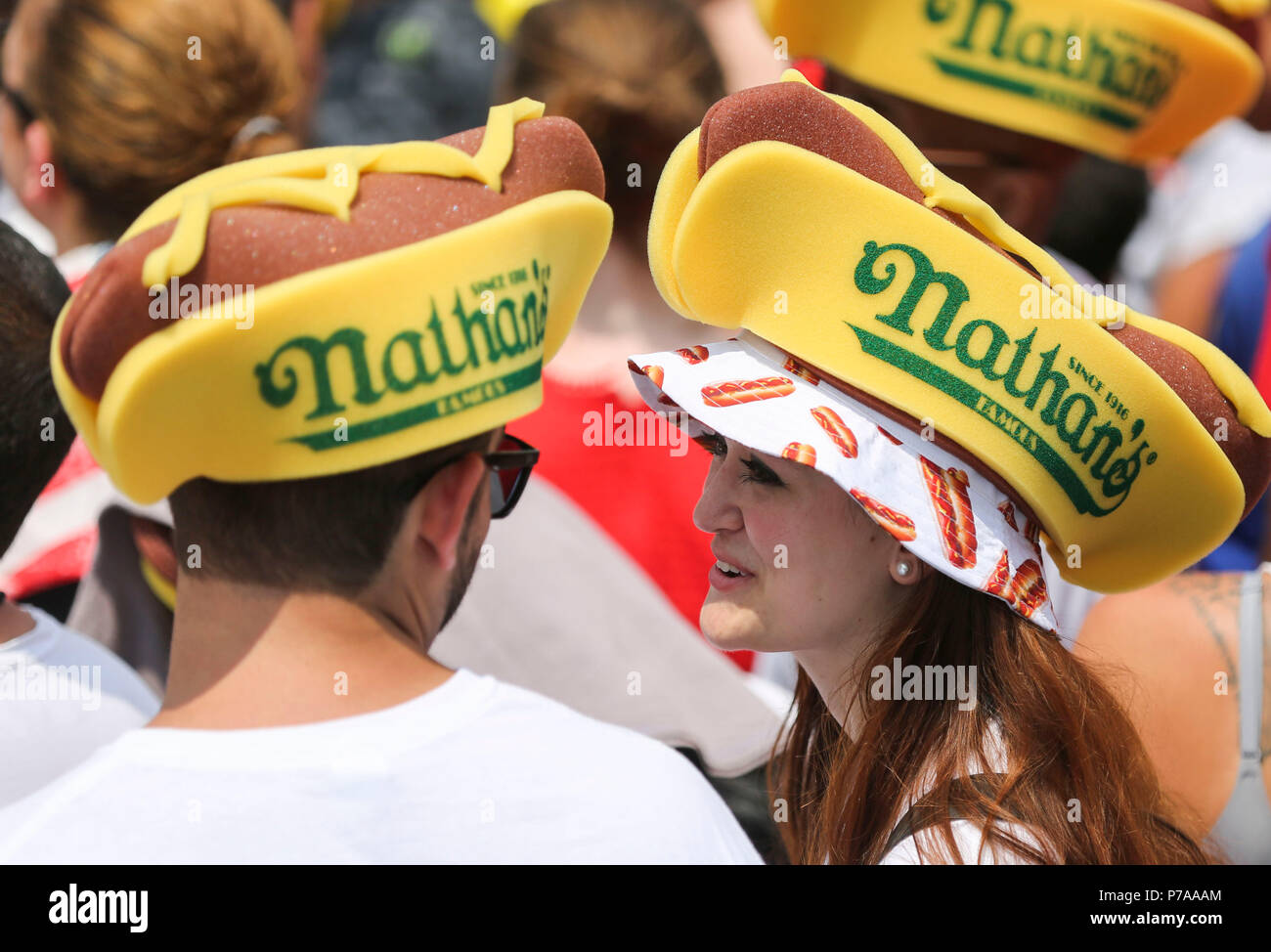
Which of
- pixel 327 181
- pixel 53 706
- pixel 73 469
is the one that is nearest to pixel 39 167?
pixel 73 469

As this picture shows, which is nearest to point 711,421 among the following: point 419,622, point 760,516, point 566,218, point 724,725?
point 760,516

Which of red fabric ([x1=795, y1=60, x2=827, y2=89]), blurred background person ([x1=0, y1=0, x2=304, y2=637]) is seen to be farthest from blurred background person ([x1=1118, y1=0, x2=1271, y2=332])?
blurred background person ([x1=0, y1=0, x2=304, y2=637])

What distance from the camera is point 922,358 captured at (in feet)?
6.89

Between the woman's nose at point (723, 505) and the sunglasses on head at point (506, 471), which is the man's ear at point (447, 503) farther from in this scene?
the woman's nose at point (723, 505)

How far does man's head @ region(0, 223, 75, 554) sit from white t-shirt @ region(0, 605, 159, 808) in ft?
0.59

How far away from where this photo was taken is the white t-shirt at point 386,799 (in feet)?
5.32

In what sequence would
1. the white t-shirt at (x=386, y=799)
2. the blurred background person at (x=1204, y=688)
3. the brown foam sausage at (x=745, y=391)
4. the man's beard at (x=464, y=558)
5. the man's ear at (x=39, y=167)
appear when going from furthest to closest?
1. the man's ear at (x=39, y=167)
2. the blurred background person at (x=1204, y=688)
3. the brown foam sausage at (x=745, y=391)
4. the man's beard at (x=464, y=558)
5. the white t-shirt at (x=386, y=799)

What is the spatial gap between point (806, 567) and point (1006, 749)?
39cm

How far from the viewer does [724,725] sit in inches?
118

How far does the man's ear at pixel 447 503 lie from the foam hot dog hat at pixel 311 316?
7 cm

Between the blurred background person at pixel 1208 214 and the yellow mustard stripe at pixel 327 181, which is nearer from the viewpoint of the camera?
the yellow mustard stripe at pixel 327 181

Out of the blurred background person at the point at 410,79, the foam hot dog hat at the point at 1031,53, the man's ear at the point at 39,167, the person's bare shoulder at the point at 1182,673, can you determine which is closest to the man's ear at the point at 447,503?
the person's bare shoulder at the point at 1182,673
